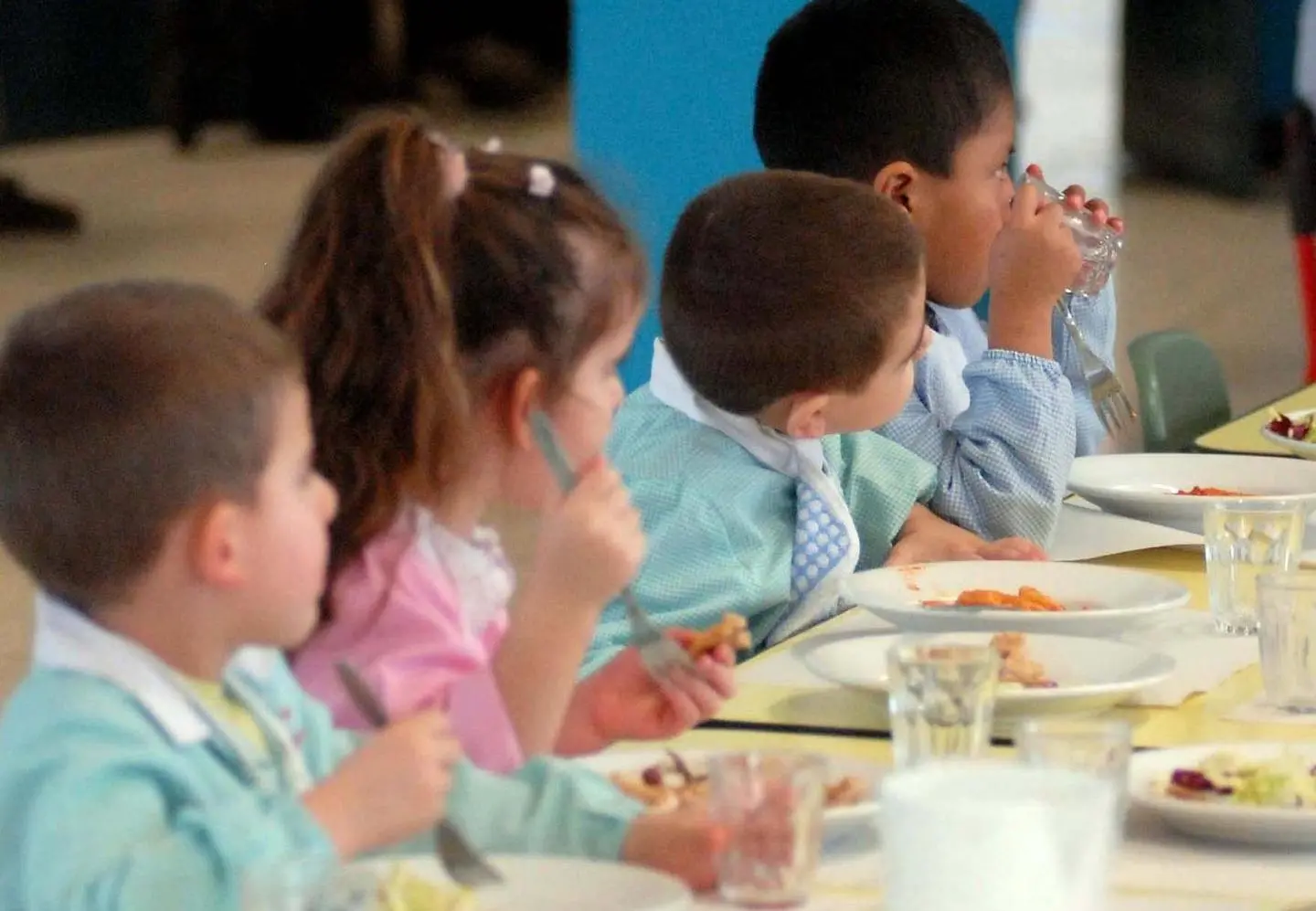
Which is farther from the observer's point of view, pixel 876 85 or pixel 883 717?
pixel 876 85

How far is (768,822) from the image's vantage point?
1.26m

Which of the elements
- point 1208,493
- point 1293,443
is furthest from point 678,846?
point 1293,443

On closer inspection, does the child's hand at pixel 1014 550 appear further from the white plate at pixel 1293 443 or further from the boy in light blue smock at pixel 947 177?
the white plate at pixel 1293 443

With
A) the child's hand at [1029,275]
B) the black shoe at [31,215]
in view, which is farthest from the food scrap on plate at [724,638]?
the black shoe at [31,215]

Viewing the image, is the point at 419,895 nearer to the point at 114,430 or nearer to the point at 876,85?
the point at 114,430

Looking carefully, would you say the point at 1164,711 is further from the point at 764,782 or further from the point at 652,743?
the point at 764,782

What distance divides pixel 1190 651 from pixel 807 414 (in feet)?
1.58

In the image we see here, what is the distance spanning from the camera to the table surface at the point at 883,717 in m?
1.64

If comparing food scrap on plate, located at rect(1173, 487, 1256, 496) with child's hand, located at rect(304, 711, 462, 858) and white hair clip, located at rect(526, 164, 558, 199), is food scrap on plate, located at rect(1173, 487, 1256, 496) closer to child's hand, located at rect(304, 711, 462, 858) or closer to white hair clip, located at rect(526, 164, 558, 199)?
white hair clip, located at rect(526, 164, 558, 199)

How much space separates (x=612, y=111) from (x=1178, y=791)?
10.4 feet

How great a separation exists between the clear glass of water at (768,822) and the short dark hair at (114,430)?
308 mm

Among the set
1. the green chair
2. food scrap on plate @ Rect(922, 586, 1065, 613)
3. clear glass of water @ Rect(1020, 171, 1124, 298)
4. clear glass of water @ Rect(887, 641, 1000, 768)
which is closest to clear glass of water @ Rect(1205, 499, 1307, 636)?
food scrap on plate @ Rect(922, 586, 1065, 613)

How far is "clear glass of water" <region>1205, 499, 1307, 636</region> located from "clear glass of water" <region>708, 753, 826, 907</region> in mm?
794

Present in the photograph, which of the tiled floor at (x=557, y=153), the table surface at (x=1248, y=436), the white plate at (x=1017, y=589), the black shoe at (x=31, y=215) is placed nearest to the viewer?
the white plate at (x=1017, y=589)
